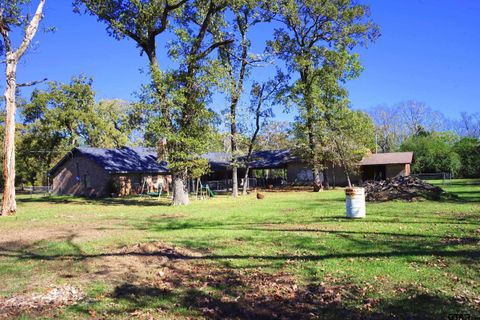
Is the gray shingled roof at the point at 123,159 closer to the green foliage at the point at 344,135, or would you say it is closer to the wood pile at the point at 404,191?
the green foliage at the point at 344,135

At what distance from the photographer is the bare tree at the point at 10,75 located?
1927cm

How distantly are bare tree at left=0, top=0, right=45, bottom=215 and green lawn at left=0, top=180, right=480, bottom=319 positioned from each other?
7872 millimetres

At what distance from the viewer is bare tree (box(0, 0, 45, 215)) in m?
19.3

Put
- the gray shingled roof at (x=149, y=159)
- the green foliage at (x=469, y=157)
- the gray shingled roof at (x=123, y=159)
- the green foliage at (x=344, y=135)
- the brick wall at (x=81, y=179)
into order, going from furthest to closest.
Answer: the green foliage at (x=469, y=157) → the gray shingled roof at (x=149, y=159) → the brick wall at (x=81, y=179) → the gray shingled roof at (x=123, y=159) → the green foliage at (x=344, y=135)

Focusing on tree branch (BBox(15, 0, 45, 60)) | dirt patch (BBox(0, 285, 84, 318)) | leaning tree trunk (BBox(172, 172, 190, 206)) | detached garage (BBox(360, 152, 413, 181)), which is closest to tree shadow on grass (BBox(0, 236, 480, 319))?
dirt patch (BBox(0, 285, 84, 318))

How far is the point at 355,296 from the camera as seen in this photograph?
5.60 metres

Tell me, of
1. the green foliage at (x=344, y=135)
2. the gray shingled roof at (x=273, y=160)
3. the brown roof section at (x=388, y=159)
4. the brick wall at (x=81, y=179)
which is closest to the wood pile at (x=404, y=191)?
the green foliage at (x=344, y=135)

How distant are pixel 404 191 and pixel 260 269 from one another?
48.1ft

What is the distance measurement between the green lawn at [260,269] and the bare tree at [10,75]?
7872 millimetres

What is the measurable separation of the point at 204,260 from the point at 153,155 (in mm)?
37714

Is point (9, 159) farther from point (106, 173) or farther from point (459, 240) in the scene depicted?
point (106, 173)

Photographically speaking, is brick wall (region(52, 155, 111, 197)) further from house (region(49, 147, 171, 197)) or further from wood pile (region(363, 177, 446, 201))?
wood pile (region(363, 177, 446, 201))

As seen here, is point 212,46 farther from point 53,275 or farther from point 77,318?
point 77,318

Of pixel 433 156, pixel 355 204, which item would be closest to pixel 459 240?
pixel 355 204
